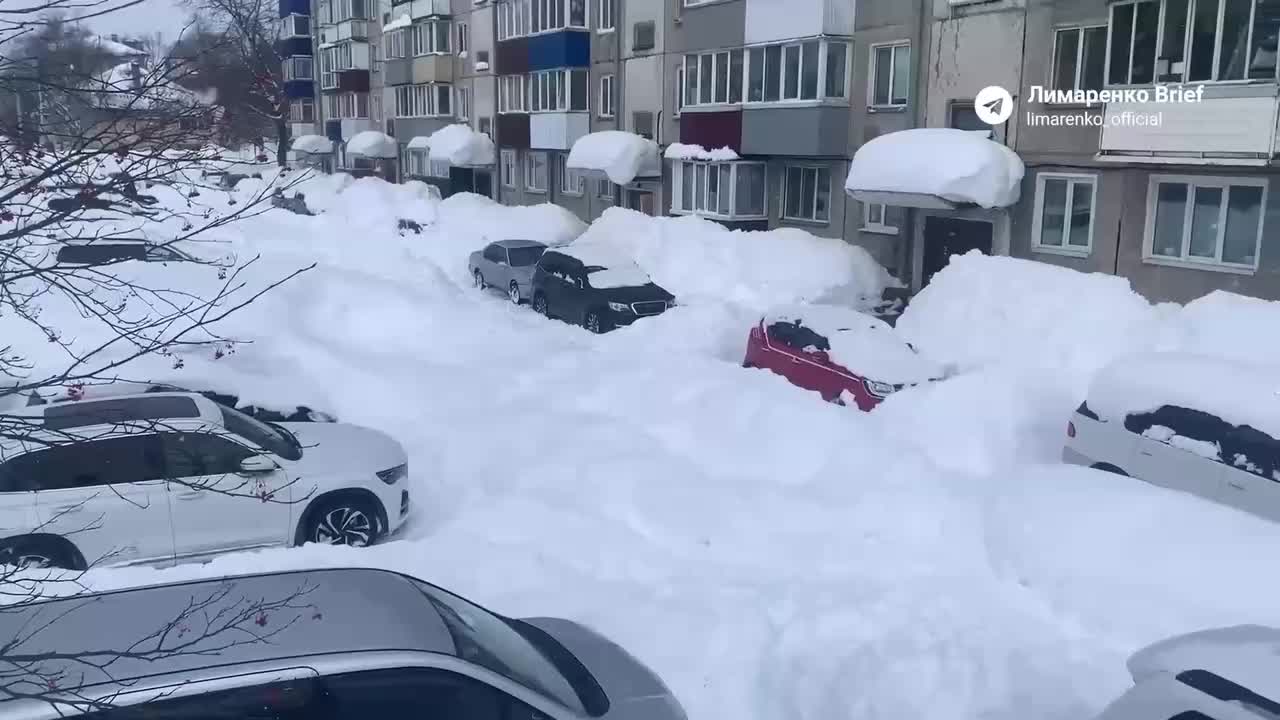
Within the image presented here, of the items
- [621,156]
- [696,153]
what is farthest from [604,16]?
[696,153]

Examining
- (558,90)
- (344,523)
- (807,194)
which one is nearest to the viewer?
(344,523)

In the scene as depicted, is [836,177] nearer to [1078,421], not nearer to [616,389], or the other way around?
[616,389]

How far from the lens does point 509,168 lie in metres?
38.5

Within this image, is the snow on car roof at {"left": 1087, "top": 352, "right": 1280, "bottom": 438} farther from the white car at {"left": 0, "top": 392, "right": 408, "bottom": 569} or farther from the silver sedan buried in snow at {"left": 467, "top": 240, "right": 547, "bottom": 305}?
the silver sedan buried in snow at {"left": 467, "top": 240, "right": 547, "bottom": 305}

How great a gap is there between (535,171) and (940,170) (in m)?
20.8

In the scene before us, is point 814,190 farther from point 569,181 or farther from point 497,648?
point 497,648

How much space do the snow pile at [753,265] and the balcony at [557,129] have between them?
905 centimetres

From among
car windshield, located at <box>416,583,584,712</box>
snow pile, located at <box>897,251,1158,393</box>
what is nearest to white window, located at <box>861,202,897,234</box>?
snow pile, located at <box>897,251,1158,393</box>

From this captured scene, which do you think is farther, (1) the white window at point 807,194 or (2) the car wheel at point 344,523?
(1) the white window at point 807,194

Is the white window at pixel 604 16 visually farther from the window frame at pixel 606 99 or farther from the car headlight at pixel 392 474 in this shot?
the car headlight at pixel 392 474

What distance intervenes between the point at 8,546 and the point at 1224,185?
1700 centimetres

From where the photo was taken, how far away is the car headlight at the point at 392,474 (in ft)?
29.9

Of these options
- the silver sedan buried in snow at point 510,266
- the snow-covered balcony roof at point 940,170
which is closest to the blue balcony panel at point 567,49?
the silver sedan buried in snow at point 510,266

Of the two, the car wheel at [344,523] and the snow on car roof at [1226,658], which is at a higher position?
the snow on car roof at [1226,658]
